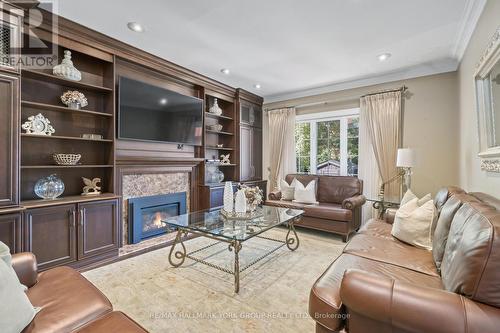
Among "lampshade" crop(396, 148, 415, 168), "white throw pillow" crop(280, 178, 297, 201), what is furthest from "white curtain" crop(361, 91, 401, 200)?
"white throw pillow" crop(280, 178, 297, 201)

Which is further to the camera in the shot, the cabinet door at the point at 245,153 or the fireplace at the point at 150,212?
the cabinet door at the point at 245,153

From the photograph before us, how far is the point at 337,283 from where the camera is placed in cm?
144

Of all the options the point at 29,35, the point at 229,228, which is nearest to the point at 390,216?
the point at 229,228

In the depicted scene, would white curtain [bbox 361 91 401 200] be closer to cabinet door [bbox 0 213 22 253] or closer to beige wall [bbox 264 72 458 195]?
beige wall [bbox 264 72 458 195]

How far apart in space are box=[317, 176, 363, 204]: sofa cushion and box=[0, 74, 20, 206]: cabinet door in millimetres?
4154

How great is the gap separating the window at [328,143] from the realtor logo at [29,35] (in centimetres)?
407

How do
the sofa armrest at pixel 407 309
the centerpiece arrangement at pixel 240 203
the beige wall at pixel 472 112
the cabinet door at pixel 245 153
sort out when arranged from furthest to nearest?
A: the cabinet door at pixel 245 153 < the centerpiece arrangement at pixel 240 203 < the beige wall at pixel 472 112 < the sofa armrest at pixel 407 309

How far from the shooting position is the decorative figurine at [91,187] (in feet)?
9.47

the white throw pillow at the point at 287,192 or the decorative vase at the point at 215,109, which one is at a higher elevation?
the decorative vase at the point at 215,109

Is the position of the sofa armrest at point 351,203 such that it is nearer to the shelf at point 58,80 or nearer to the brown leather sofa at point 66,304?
the brown leather sofa at point 66,304

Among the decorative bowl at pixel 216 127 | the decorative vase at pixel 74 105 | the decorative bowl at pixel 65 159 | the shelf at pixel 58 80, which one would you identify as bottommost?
the decorative bowl at pixel 65 159

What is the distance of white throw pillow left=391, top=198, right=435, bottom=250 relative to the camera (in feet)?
6.75

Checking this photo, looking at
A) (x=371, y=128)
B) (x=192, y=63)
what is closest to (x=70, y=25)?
(x=192, y=63)

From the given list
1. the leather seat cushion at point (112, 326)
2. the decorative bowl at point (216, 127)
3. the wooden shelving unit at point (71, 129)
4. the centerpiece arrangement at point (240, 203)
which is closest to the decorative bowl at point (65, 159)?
the wooden shelving unit at point (71, 129)
